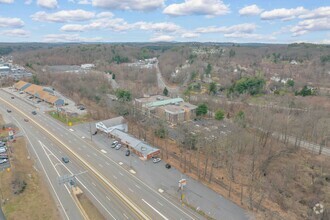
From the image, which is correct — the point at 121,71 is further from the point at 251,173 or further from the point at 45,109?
the point at 251,173

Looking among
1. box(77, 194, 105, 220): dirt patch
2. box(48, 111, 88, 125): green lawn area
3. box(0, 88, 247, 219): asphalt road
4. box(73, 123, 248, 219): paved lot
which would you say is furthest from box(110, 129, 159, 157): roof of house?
box(48, 111, 88, 125): green lawn area

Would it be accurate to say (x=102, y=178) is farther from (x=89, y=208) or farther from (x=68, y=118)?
(x=68, y=118)

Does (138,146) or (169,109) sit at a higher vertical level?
(169,109)

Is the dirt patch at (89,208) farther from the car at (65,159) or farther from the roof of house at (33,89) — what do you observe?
the roof of house at (33,89)

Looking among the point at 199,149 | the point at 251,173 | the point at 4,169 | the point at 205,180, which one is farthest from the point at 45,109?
the point at 251,173

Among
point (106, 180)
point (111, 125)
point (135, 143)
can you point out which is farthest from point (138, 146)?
A: point (111, 125)

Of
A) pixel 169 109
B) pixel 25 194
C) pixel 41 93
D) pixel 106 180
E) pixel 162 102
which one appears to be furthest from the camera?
pixel 41 93
